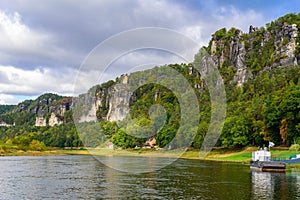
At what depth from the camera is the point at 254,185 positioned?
48.0 meters

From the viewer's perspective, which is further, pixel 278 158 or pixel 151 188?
pixel 278 158

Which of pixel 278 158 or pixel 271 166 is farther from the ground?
→ pixel 278 158

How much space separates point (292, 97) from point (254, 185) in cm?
5288

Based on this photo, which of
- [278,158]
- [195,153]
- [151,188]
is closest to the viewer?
[151,188]

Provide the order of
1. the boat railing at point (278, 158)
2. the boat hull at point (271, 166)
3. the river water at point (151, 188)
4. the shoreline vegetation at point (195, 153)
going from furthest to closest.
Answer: the shoreline vegetation at point (195, 153) < the boat railing at point (278, 158) < the boat hull at point (271, 166) < the river water at point (151, 188)

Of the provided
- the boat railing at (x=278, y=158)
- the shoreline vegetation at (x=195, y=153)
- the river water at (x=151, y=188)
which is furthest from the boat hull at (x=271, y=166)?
the river water at (x=151, y=188)

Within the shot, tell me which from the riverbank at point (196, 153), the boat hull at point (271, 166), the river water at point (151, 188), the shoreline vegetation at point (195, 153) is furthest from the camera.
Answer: the riverbank at point (196, 153)

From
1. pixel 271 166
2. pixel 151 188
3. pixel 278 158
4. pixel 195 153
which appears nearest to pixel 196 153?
pixel 195 153

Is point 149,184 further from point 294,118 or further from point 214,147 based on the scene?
point 214,147

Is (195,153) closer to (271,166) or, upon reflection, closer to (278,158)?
(278,158)

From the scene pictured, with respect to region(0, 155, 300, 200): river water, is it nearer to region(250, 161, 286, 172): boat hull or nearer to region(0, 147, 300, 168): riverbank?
region(250, 161, 286, 172): boat hull

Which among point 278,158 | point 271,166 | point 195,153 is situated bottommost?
point 271,166

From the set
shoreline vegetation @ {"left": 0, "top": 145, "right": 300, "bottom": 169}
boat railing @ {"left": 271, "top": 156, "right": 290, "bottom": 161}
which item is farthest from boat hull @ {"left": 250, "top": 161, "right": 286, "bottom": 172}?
boat railing @ {"left": 271, "top": 156, "right": 290, "bottom": 161}

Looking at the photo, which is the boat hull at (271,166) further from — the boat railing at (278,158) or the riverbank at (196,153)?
the boat railing at (278,158)
